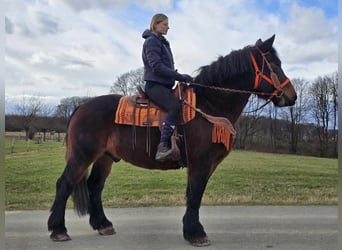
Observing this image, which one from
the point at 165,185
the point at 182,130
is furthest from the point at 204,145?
the point at 165,185

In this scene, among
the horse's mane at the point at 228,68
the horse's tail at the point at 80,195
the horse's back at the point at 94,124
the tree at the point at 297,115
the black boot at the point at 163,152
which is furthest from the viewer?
the tree at the point at 297,115

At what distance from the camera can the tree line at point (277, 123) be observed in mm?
15016

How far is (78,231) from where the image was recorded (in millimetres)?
4867

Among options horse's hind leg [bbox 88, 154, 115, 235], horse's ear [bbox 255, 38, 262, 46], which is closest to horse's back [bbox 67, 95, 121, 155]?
horse's hind leg [bbox 88, 154, 115, 235]

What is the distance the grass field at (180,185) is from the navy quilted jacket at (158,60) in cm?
271

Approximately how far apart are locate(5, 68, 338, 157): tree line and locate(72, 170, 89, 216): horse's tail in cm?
905

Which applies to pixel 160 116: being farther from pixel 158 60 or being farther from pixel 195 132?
pixel 158 60

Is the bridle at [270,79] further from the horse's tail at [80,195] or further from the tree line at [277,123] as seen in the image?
the tree line at [277,123]

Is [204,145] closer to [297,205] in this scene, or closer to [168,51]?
[168,51]

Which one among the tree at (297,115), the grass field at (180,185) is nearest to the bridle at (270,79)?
the grass field at (180,185)

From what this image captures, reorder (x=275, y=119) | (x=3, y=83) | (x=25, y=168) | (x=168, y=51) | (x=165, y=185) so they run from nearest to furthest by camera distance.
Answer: (x=3, y=83), (x=168, y=51), (x=165, y=185), (x=25, y=168), (x=275, y=119)

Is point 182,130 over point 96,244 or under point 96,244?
over

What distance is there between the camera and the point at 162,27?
431 centimetres

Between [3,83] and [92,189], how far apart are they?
3.00 m
